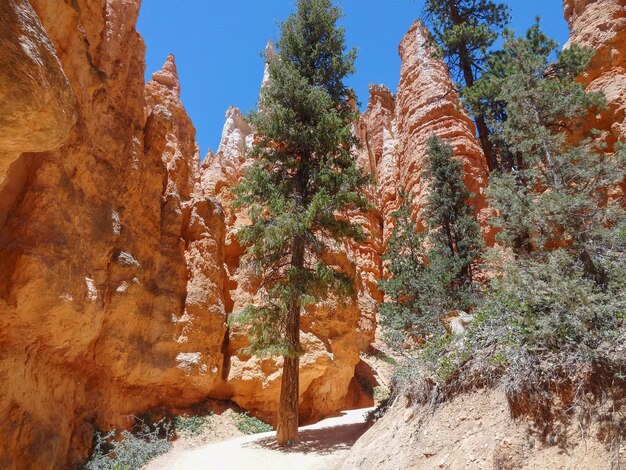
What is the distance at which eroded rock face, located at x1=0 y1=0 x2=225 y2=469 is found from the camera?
763cm

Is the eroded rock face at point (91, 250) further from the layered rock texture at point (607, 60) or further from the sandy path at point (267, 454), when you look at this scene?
the layered rock texture at point (607, 60)

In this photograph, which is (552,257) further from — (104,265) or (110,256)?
(110,256)

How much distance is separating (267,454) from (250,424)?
4957mm

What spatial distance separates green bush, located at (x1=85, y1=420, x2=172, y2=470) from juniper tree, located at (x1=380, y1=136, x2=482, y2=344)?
22.9 ft

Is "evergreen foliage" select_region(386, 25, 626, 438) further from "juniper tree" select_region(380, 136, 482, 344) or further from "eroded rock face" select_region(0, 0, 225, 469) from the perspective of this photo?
A: "eroded rock face" select_region(0, 0, 225, 469)

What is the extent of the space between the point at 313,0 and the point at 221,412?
14.5 m

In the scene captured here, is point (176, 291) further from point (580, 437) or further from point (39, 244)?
point (580, 437)

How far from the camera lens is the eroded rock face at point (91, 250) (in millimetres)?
7629

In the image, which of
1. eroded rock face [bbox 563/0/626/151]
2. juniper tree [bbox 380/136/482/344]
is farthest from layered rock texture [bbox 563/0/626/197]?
juniper tree [bbox 380/136/482/344]

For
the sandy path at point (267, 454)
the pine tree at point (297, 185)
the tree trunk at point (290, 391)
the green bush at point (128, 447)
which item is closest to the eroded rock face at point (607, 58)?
the pine tree at point (297, 185)

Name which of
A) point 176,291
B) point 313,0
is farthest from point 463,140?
point 176,291

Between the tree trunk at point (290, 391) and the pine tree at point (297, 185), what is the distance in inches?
0.9

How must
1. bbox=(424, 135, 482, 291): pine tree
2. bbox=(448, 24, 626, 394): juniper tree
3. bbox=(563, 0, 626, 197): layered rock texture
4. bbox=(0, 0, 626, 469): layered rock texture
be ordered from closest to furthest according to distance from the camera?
1. bbox=(448, 24, 626, 394): juniper tree
2. bbox=(0, 0, 626, 469): layered rock texture
3. bbox=(563, 0, 626, 197): layered rock texture
4. bbox=(424, 135, 482, 291): pine tree

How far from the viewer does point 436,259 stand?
14.3 m
